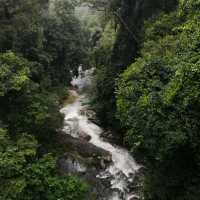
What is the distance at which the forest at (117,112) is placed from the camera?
519 inches

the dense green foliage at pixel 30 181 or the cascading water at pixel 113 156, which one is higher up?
the dense green foliage at pixel 30 181

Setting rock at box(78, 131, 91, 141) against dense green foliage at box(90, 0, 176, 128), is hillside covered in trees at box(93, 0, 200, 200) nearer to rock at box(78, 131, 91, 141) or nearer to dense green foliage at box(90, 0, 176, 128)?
dense green foliage at box(90, 0, 176, 128)

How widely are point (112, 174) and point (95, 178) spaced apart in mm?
1108

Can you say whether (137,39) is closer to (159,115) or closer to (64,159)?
(64,159)

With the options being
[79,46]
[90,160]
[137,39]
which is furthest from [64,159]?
[79,46]

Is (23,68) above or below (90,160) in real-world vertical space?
above

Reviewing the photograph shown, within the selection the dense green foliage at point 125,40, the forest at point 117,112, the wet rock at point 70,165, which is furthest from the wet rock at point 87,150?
the dense green foliage at point 125,40

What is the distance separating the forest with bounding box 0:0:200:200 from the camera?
1318 centimetres

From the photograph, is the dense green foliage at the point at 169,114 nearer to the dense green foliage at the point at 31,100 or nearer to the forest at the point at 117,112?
the forest at the point at 117,112

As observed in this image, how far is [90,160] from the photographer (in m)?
20.2

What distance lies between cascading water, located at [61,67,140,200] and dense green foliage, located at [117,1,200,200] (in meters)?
2.31

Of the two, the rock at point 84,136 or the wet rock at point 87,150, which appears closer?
the wet rock at point 87,150

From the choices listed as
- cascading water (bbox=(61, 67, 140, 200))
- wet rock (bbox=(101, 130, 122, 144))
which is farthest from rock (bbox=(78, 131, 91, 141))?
wet rock (bbox=(101, 130, 122, 144))

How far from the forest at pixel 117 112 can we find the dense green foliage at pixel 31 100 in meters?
0.04
